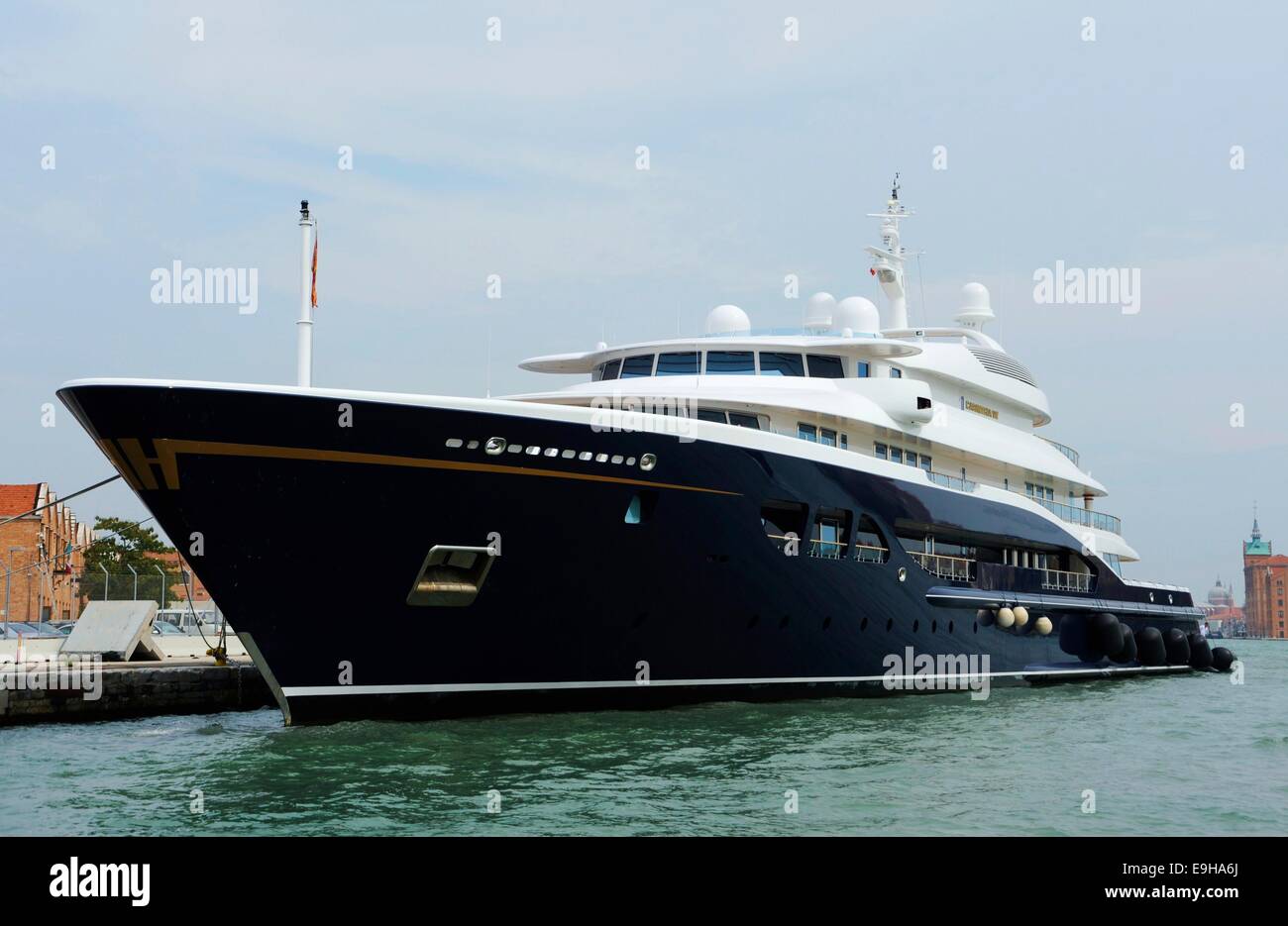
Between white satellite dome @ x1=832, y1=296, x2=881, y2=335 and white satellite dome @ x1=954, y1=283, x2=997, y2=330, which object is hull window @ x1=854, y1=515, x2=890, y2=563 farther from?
white satellite dome @ x1=954, y1=283, x2=997, y2=330

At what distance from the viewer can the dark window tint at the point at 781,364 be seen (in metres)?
21.3

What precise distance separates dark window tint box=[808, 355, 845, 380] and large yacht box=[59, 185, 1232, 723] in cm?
5

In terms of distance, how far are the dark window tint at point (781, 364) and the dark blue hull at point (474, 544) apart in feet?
11.8

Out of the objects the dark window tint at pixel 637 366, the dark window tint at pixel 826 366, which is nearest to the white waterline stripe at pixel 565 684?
the dark window tint at pixel 826 366

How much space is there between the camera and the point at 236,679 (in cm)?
2011

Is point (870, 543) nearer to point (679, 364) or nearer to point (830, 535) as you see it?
point (830, 535)

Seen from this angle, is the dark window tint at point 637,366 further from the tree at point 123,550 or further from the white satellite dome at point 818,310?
the tree at point 123,550

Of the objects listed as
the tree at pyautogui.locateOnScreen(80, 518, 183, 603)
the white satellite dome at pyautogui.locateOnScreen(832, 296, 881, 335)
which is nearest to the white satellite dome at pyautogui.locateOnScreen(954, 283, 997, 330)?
the white satellite dome at pyautogui.locateOnScreen(832, 296, 881, 335)

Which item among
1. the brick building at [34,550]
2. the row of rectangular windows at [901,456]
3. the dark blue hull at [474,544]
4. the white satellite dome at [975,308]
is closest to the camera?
the dark blue hull at [474,544]
